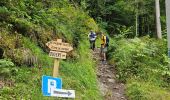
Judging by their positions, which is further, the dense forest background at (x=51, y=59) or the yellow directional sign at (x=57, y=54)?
the dense forest background at (x=51, y=59)

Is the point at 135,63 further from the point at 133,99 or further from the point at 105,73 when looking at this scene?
the point at 133,99

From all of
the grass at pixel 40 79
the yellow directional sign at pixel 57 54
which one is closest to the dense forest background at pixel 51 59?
the grass at pixel 40 79

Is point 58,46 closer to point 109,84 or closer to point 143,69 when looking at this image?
point 109,84

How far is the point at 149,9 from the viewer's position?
3253cm

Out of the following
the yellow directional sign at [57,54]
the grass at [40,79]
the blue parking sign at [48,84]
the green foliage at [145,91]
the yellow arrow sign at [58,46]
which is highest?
the yellow arrow sign at [58,46]

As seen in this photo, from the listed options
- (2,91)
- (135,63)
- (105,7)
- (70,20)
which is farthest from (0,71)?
(105,7)

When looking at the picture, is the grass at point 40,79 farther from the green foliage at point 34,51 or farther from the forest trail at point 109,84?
the forest trail at point 109,84

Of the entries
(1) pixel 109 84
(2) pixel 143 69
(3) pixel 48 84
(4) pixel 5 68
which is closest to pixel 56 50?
(3) pixel 48 84

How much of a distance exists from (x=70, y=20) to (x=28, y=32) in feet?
15.3

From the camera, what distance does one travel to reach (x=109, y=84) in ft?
45.8

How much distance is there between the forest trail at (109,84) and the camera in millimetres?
12352

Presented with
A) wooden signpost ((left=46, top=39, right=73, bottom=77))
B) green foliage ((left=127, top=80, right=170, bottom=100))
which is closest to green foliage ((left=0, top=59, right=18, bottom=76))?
wooden signpost ((left=46, top=39, right=73, bottom=77))

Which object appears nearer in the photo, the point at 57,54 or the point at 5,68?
the point at 57,54

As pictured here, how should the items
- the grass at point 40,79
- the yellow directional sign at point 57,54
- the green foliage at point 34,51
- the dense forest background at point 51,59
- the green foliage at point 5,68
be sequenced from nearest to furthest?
the yellow directional sign at point 57,54 → the grass at point 40,79 → the green foliage at point 5,68 → the green foliage at point 34,51 → the dense forest background at point 51,59
